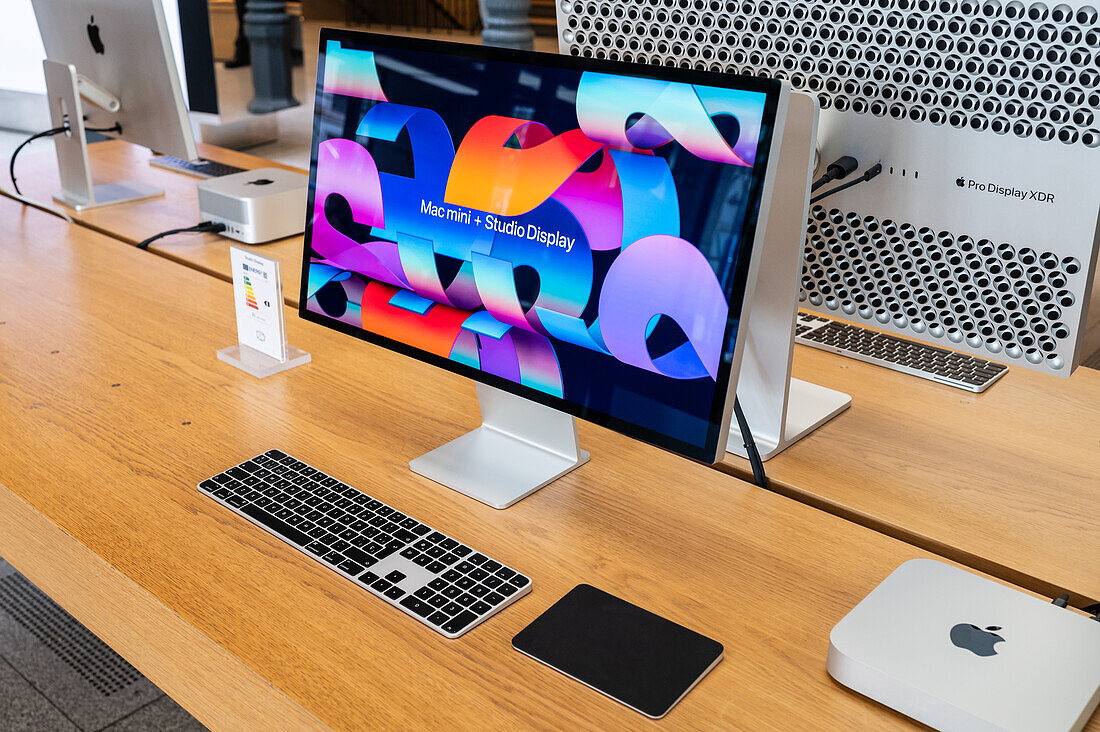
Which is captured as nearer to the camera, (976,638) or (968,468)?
(976,638)

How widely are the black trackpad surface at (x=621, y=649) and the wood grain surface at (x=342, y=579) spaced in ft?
0.05

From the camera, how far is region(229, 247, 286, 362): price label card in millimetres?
1292

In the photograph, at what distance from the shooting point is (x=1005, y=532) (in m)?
0.97

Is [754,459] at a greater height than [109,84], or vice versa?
[109,84]

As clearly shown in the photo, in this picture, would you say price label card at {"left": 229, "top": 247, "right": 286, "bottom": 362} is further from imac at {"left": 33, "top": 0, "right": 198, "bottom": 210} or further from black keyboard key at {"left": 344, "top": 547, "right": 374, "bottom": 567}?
imac at {"left": 33, "top": 0, "right": 198, "bottom": 210}

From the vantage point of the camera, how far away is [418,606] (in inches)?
33.4

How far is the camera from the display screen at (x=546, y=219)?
83cm

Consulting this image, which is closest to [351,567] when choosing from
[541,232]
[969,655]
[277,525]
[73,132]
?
[277,525]

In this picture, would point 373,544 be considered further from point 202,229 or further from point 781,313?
point 202,229

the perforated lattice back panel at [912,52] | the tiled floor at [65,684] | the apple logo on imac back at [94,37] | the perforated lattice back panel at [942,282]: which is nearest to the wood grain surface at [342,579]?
the perforated lattice back panel at [942,282]

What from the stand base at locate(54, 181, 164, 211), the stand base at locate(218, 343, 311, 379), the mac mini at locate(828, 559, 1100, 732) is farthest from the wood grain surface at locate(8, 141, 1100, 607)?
the stand base at locate(54, 181, 164, 211)

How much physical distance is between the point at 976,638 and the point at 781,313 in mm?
426

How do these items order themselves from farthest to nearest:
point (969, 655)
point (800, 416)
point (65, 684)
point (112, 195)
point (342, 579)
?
point (112, 195) → point (65, 684) → point (800, 416) → point (342, 579) → point (969, 655)

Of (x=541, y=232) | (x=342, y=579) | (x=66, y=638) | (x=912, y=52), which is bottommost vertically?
(x=66, y=638)
